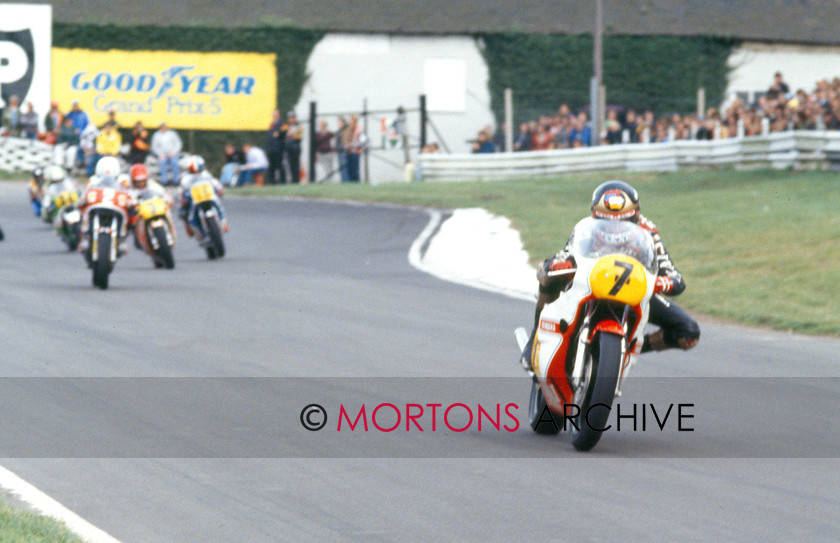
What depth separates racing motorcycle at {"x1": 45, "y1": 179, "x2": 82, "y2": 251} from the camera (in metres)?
19.2

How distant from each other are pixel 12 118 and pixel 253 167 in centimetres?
590

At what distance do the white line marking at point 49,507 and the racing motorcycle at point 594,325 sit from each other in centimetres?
248

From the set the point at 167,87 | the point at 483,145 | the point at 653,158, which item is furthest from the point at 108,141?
the point at 653,158

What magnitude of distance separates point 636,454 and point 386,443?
1.23 metres

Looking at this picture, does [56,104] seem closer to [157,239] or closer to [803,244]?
[157,239]

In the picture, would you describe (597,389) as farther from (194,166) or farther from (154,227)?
(194,166)

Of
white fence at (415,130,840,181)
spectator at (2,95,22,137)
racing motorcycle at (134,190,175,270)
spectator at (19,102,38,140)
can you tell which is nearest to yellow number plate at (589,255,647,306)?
racing motorcycle at (134,190,175,270)

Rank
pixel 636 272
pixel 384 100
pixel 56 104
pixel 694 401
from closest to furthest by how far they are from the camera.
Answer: pixel 636 272 → pixel 694 401 → pixel 56 104 → pixel 384 100

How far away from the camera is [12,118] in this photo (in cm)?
3378

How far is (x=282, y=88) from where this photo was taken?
3975cm

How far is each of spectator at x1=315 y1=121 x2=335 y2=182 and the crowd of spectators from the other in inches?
139

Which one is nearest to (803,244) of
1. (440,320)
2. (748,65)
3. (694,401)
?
(440,320)

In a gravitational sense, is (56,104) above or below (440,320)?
above

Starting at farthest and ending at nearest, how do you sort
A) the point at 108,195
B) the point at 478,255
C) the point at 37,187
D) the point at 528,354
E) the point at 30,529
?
the point at 37,187
the point at 478,255
the point at 108,195
the point at 528,354
the point at 30,529
